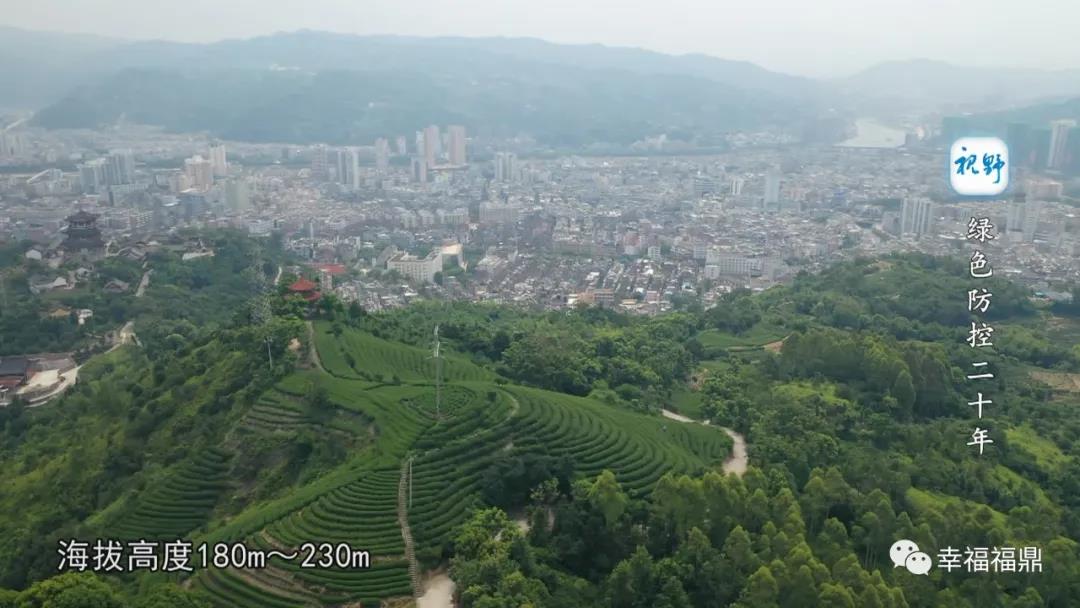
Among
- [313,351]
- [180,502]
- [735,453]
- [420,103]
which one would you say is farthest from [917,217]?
[420,103]

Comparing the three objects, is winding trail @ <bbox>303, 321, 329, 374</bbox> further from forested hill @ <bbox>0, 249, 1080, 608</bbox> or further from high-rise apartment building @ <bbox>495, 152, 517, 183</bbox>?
high-rise apartment building @ <bbox>495, 152, 517, 183</bbox>

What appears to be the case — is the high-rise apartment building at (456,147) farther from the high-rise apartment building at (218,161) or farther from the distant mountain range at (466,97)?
the high-rise apartment building at (218,161)

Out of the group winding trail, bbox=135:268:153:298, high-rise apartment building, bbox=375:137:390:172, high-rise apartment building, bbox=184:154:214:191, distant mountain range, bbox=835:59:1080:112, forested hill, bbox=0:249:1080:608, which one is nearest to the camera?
forested hill, bbox=0:249:1080:608

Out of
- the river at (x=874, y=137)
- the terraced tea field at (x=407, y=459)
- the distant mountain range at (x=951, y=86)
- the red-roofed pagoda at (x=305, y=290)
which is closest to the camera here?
the terraced tea field at (x=407, y=459)

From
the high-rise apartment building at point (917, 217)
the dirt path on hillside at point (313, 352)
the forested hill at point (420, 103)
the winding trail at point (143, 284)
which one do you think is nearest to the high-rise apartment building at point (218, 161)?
the forested hill at point (420, 103)

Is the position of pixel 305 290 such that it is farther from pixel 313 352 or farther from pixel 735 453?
pixel 735 453

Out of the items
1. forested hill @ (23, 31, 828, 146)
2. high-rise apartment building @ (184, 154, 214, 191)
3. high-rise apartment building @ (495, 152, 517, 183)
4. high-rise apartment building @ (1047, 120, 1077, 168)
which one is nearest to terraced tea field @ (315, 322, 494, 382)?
high-rise apartment building @ (1047, 120, 1077, 168)

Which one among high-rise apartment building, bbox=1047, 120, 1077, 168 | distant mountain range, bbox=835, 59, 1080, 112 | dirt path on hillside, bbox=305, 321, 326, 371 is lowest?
dirt path on hillside, bbox=305, 321, 326, 371
